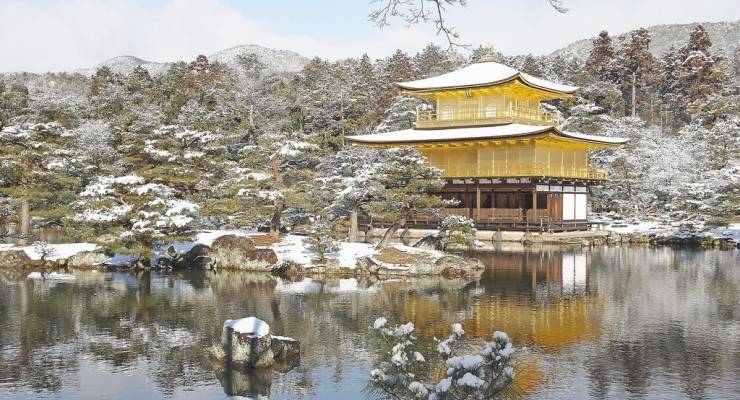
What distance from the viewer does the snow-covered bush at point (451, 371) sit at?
5.68 metres

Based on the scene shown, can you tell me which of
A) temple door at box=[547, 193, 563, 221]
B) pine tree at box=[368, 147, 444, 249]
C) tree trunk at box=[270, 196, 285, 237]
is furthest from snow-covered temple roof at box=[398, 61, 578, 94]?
tree trunk at box=[270, 196, 285, 237]

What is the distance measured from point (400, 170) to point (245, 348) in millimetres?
16777

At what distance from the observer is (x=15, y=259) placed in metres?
27.4

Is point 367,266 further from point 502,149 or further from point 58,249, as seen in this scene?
point 502,149

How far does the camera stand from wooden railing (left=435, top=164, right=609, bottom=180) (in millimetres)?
39719

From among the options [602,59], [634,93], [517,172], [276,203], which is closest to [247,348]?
[276,203]

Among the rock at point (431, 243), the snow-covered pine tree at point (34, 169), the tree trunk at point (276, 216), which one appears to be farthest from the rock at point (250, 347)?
the snow-covered pine tree at point (34, 169)

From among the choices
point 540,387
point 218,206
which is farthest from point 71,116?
point 540,387

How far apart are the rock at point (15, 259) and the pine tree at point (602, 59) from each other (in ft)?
204

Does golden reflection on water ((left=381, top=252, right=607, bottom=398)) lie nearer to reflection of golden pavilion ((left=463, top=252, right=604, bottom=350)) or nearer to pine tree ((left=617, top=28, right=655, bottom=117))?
reflection of golden pavilion ((left=463, top=252, right=604, bottom=350))

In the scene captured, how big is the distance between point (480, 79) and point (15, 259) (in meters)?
28.4

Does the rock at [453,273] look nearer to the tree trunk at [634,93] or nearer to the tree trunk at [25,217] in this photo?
the tree trunk at [25,217]

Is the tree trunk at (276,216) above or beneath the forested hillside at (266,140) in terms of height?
beneath

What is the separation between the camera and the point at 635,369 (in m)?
12.4
